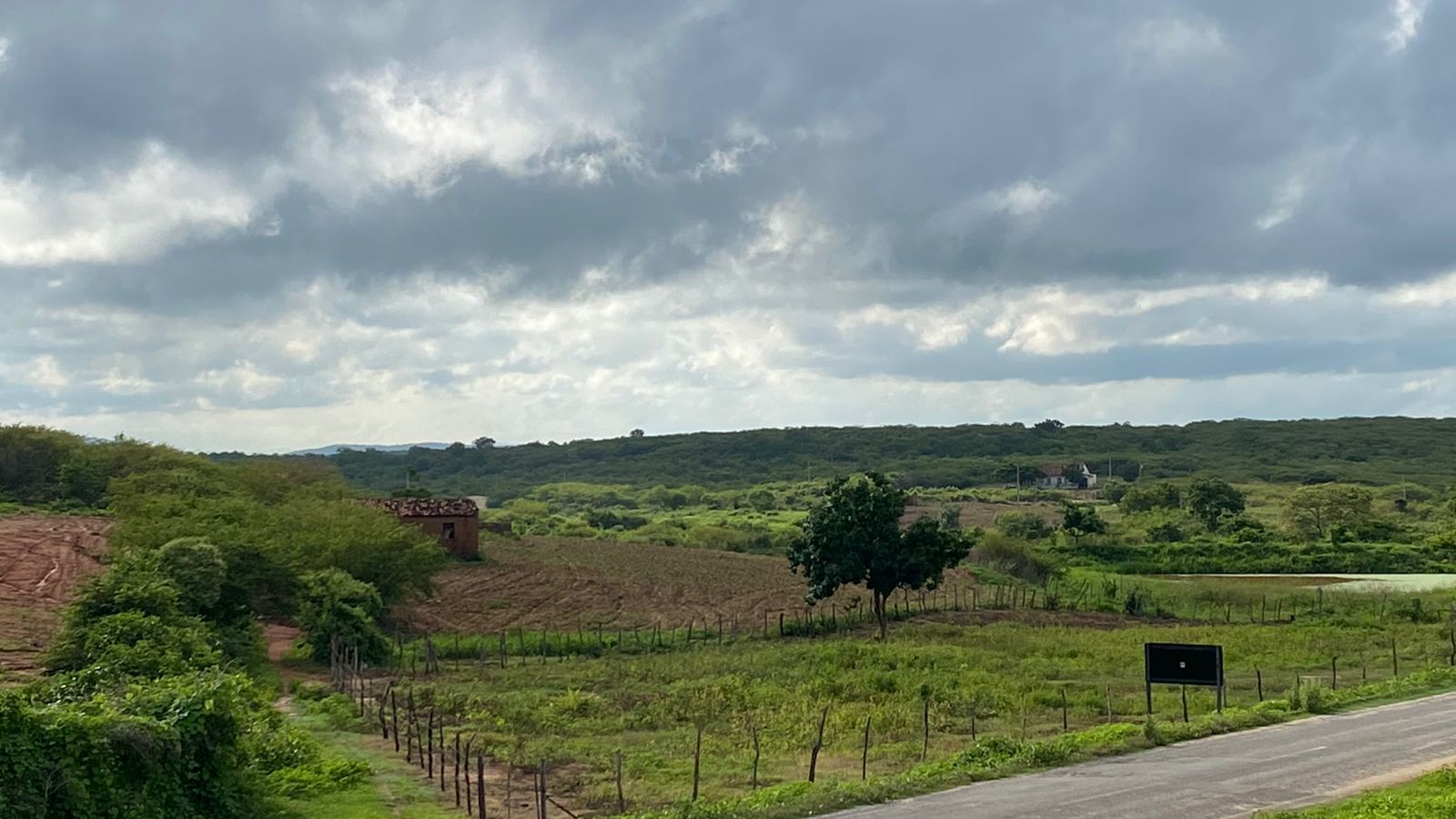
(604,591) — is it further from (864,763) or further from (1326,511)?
(1326,511)

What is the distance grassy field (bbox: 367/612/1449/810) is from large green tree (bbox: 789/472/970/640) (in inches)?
108

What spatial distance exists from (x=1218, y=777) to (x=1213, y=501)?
8285cm

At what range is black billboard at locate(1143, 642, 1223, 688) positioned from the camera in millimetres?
25203

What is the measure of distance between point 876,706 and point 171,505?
34.6 meters

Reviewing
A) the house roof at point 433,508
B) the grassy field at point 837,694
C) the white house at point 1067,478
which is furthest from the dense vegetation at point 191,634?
the white house at point 1067,478

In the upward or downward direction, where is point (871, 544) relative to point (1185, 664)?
upward

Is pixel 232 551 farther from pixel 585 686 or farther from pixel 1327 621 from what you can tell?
pixel 1327 621

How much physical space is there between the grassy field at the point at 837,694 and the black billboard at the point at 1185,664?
1177 mm

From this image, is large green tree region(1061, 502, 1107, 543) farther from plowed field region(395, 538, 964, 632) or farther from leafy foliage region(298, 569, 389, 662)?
leafy foliage region(298, 569, 389, 662)

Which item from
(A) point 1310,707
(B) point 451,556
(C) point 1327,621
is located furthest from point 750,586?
(A) point 1310,707

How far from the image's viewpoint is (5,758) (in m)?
15.8

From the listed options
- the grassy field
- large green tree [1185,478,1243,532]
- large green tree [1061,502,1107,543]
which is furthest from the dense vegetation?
large green tree [1185,478,1243,532]

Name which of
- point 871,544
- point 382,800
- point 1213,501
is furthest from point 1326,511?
point 382,800

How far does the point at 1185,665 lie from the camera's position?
2570 cm
